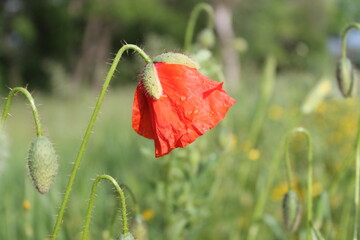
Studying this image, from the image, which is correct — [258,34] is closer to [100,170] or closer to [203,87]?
[100,170]

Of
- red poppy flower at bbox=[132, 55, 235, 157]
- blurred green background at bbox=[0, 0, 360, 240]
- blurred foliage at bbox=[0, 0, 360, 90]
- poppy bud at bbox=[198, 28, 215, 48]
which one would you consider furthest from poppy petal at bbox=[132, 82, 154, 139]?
blurred foliage at bbox=[0, 0, 360, 90]

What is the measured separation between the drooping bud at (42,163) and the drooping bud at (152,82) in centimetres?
20

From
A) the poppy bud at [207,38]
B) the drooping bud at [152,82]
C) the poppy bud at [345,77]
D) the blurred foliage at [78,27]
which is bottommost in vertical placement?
the drooping bud at [152,82]

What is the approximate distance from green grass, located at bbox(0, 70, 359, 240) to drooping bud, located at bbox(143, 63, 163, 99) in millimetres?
205

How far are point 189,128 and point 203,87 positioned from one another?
0.08 meters

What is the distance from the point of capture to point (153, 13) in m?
23.4

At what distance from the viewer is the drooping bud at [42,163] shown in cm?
109

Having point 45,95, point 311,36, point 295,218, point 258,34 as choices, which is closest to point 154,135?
point 295,218

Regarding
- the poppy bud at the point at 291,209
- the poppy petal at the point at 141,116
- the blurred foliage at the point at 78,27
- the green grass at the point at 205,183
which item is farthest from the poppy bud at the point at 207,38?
the blurred foliage at the point at 78,27

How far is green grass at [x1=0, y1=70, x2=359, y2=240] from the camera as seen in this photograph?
2.15 meters

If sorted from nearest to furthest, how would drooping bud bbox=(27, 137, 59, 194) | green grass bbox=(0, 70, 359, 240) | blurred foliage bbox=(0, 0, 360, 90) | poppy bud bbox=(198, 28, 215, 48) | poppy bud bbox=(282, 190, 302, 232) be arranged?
drooping bud bbox=(27, 137, 59, 194)
poppy bud bbox=(282, 190, 302, 232)
green grass bbox=(0, 70, 359, 240)
poppy bud bbox=(198, 28, 215, 48)
blurred foliage bbox=(0, 0, 360, 90)

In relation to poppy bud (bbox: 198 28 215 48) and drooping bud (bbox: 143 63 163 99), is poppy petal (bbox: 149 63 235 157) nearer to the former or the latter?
drooping bud (bbox: 143 63 163 99)

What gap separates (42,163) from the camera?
3.59 ft

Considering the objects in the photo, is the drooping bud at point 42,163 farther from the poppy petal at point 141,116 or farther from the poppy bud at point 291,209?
the poppy bud at point 291,209
